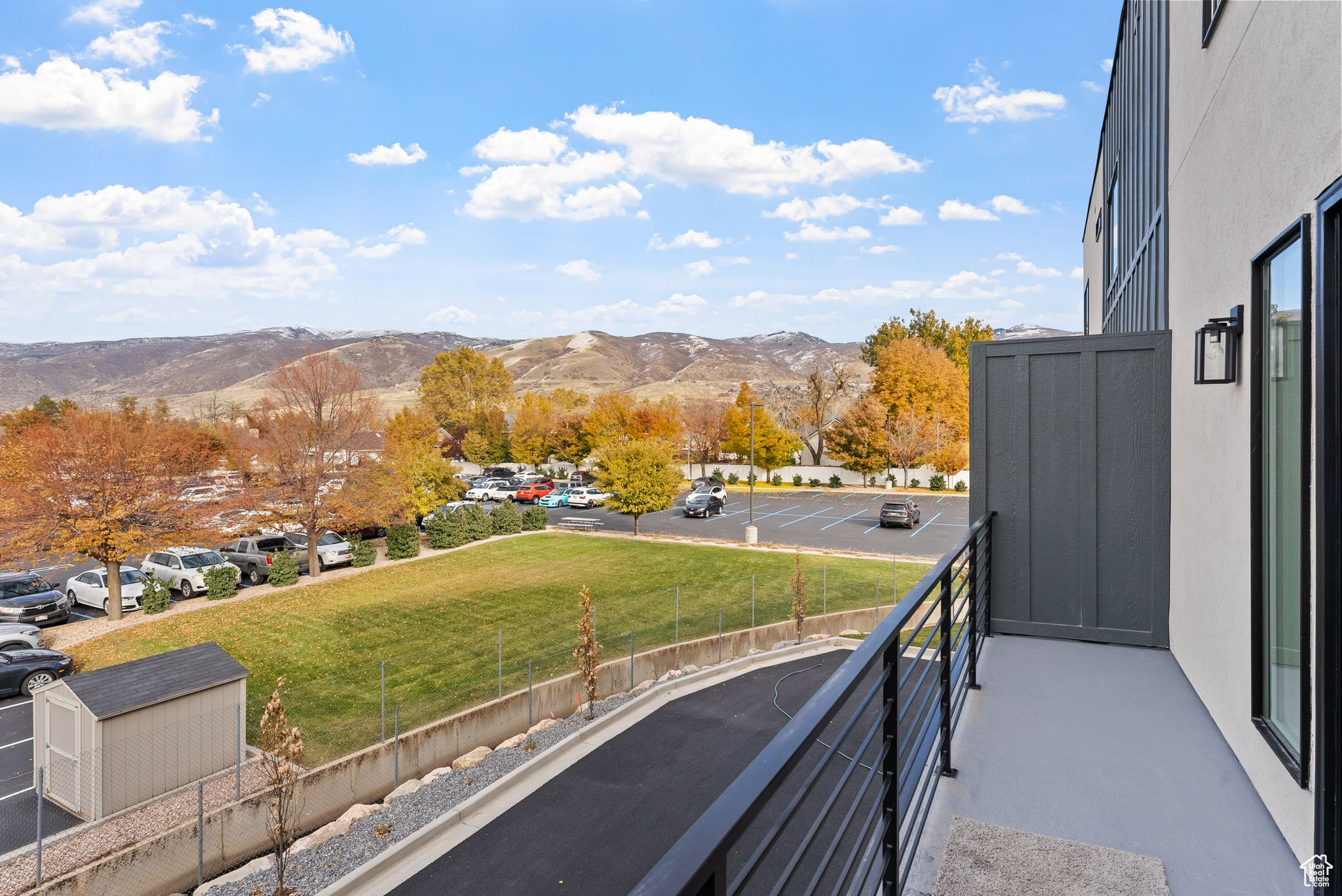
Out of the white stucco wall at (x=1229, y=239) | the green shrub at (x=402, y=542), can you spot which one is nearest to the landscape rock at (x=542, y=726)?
the white stucco wall at (x=1229, y=239)

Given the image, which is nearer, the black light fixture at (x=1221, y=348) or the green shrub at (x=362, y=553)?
the black light fixture at (x=1221, y=348)

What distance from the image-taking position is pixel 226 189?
133875mm

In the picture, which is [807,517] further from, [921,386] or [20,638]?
[20,638]

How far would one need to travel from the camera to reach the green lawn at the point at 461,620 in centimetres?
1354

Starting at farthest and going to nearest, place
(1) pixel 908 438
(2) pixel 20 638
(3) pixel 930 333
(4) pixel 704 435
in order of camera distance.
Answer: (3) pixel 930 333 → (4) pixel 704 435 → (1) pixel 908 438 → (2) pixel 20 638

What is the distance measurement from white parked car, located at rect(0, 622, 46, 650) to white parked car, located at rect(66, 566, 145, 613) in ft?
14.1

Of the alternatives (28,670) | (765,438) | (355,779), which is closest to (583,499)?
(765,438)

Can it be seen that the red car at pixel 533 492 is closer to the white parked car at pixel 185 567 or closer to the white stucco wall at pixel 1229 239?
the white parked car at pixel 185 567

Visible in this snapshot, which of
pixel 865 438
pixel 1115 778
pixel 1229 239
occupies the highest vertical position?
pixel 1229 239

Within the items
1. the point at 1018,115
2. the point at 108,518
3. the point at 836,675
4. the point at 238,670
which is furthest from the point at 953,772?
the point at 1018,115

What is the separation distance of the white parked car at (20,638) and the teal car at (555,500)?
81.2 feet

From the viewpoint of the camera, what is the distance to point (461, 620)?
19.5 metres

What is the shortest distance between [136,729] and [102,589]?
1424 cm

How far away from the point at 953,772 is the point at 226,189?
538 ft
